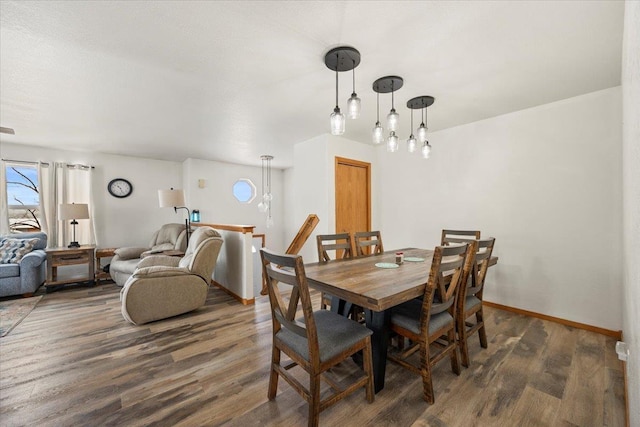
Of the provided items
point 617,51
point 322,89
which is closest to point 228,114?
point 322,89

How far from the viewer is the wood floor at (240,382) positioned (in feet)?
4.73

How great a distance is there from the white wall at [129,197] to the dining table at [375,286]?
15.7 feet

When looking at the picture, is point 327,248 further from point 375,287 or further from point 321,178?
point 321,178

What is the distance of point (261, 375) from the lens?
5.96 ft

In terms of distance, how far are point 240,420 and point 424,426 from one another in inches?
40.3

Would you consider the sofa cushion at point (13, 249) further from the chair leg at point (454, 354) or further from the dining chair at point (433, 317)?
the chair leg at point (454, 354)

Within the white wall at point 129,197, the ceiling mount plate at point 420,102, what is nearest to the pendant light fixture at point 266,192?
the white wall at point 129,197

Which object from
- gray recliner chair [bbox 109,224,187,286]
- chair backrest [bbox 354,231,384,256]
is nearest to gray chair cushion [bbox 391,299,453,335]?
chair backrest [bbox 354,231,384,256]

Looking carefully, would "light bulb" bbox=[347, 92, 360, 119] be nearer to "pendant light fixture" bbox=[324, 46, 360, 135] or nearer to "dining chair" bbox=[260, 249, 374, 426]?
"pendant light fixture" bbox=[324, 46, 360, 135]

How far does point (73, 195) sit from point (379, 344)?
5739 millimetres

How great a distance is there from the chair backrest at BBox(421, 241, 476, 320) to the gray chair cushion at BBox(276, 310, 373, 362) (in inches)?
16.6

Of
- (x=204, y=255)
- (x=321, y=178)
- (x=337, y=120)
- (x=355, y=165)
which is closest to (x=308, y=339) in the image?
(x=337, y=120)

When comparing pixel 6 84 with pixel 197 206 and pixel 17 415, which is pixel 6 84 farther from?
pixel 197 206

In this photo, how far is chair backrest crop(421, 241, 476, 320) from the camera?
1.49 metres
